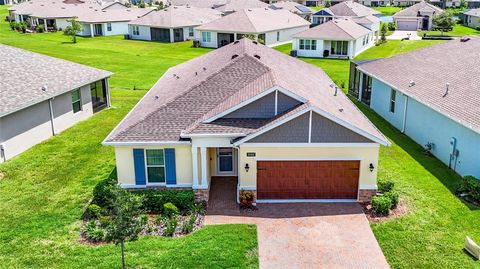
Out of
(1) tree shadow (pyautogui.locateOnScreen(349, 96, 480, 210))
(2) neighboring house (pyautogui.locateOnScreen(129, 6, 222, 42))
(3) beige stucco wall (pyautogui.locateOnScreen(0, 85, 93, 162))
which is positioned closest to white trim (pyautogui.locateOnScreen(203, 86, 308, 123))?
(1) tree shadow (pyautogui.locateOnScreen(349, 96, 480, 210))

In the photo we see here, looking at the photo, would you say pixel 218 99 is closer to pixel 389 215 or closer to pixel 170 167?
pixel 170 167

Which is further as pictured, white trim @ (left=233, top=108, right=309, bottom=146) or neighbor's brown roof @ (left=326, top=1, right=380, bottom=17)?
neighbor's brown roof @ (left=326, top=1, right=380, bottom=17)

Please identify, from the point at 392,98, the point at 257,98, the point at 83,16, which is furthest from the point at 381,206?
the point at 83,16

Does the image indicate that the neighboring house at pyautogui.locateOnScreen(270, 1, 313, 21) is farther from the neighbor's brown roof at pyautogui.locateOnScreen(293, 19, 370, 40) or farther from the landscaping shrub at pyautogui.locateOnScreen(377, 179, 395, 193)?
the landscaping shrub at pyautogui.locateOnScreen(377, 179, 395, 193)

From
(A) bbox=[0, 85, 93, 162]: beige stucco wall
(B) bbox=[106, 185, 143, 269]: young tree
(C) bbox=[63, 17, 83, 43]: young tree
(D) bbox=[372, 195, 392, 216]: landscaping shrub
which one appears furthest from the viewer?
(C) bbox=[63, 17, 83, 43]: young tree

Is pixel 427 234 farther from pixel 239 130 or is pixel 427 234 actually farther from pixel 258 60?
pixel 258 60

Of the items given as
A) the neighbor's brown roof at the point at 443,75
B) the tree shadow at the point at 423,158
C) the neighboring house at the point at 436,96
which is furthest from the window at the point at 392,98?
the tree shadow at the point at 423,158

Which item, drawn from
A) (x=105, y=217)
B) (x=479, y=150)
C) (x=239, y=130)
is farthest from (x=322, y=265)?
(x=479, y=150)
